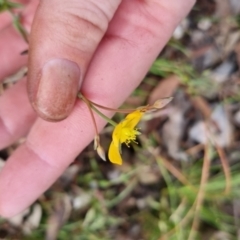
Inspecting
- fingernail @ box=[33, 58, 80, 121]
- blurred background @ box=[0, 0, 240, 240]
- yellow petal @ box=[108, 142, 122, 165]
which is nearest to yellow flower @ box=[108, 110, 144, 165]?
yellow petal @ box=[108, 142, 122, 165]

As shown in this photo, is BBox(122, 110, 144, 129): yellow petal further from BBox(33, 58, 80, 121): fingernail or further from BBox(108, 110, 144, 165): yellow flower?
BBox(33, 58, 80, 121): fingernail

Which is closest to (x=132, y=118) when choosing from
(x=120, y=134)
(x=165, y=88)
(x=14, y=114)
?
(x=120, y=134)

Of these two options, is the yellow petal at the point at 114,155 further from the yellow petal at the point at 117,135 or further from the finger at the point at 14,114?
the finger at the point at 14,114

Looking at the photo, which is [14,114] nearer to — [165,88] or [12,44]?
[12,44]

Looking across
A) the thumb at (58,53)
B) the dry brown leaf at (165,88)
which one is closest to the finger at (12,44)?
the thumb at (58,53)

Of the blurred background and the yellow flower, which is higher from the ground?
the yellow flower

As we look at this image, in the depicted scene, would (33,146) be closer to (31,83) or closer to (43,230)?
(31,83)
